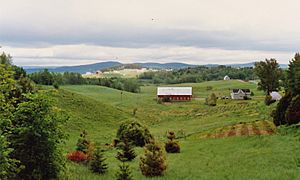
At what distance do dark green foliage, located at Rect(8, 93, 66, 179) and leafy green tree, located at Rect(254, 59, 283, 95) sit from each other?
66732mm

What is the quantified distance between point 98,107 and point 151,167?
170ft

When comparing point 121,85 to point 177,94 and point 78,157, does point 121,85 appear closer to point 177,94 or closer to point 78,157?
point 177,94

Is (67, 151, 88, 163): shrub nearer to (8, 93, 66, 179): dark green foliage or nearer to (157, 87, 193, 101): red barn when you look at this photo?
(8, 93, 66, 179): dark green foliage

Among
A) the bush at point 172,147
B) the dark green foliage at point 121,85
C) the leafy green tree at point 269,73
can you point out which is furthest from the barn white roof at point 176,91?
the bush at point 172,147

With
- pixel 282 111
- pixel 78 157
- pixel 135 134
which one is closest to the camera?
pixel 78 157

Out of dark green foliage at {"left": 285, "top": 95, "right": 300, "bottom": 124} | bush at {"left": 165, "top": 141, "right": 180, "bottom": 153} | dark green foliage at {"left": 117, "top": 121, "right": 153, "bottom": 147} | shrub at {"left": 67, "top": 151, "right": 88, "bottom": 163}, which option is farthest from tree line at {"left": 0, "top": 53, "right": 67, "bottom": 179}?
dark green foliage at {"left": 285, "top": 95, "right": 300, "bottom": 124}

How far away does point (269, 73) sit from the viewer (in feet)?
273

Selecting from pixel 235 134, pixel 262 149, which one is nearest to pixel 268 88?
A: pixel 235 134

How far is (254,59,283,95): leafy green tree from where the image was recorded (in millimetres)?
82500

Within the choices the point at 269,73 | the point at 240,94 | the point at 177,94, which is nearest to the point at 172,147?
the point at 269,73

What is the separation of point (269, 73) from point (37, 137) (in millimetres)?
68654

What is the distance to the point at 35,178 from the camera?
2150 cm

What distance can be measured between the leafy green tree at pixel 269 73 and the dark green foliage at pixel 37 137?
66.7 meters

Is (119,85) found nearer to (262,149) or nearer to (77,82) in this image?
(77,82)
